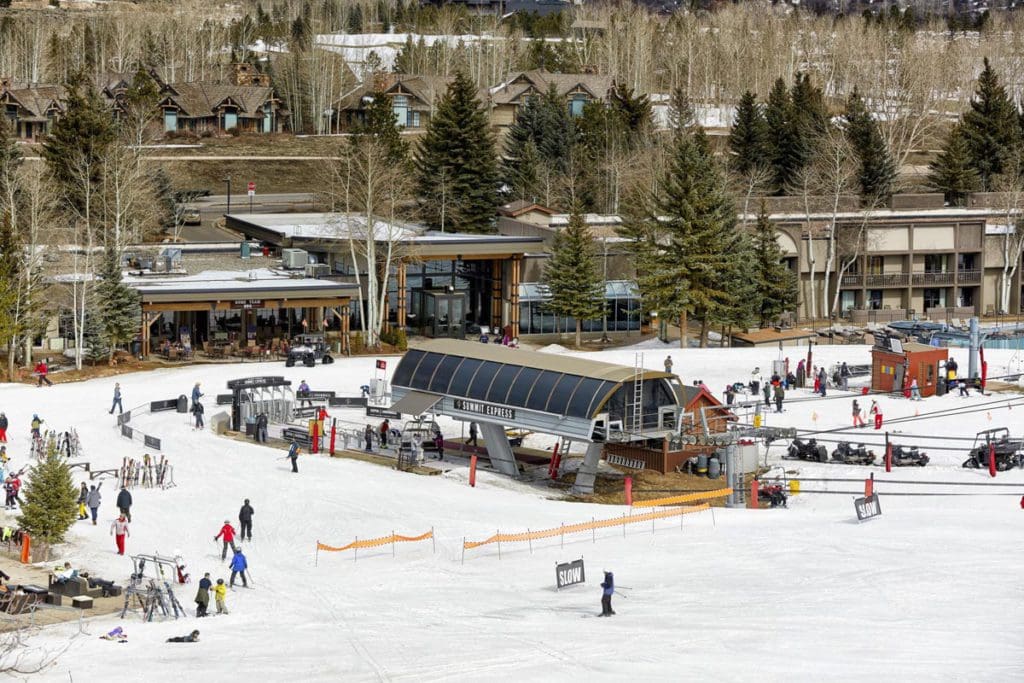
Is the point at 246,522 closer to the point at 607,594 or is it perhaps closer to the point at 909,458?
the point at 607,594

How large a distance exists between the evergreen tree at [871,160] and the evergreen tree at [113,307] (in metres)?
51.9

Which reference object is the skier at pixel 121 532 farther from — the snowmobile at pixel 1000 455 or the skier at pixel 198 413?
the snowmobile at pixel 1000 455

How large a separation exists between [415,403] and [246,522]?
481 inches

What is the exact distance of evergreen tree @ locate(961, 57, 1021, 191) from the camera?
4377 inches

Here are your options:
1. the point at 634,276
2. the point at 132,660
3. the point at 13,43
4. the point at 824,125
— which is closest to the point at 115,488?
the point at 132,660

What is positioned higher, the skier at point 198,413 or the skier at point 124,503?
the skier at point 198,413

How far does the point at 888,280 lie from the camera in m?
94.4

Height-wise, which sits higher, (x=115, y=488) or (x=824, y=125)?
(x=824, y=125)

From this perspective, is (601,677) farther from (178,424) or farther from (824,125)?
(824,125)

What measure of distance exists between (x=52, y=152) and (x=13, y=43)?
Answer: 66.3 metres

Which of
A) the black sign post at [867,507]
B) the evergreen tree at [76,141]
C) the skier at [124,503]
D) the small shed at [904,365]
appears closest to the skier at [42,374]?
the skier at [124,503]

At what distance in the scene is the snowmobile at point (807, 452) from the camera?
51.0 meters

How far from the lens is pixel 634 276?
84.2m

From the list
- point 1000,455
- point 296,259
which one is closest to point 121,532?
point 1000,455
